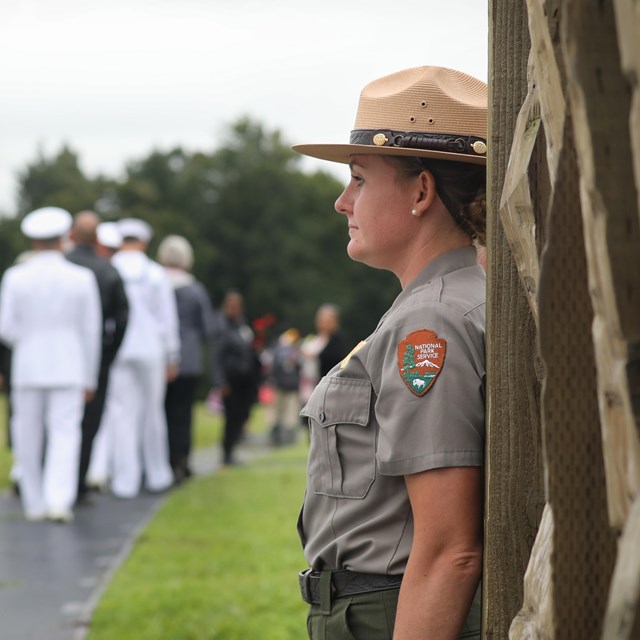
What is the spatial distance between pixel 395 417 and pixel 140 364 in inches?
382

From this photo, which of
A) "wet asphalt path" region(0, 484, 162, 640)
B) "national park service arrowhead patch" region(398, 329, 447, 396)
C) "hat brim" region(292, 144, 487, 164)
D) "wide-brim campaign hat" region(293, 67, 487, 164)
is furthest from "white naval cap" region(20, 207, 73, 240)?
"national park service arrowhead patch" region(398, 329, 447, 396)

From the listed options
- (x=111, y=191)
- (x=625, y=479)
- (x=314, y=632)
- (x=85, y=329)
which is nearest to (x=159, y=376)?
(x=85, y=329)

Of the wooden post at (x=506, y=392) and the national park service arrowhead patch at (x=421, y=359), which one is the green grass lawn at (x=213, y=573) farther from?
the wooden post at (x=506, y=392)

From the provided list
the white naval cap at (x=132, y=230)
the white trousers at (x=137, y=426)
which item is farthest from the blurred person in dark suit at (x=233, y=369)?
the white naval cap at (x=132, y=230)

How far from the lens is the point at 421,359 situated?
2100mm

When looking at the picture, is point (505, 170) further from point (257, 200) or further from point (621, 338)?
point (257, 200)

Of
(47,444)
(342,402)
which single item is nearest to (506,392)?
(342,402)

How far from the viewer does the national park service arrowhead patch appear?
82.0 inches

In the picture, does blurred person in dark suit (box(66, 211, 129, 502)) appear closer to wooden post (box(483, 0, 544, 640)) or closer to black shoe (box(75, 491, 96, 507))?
black shoe (box(75, 491, 96, 507))

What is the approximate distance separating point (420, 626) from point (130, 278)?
9.42m

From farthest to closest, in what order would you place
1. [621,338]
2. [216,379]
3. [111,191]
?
[111,191], [216,379], [621,338]

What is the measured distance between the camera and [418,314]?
7.13 feet

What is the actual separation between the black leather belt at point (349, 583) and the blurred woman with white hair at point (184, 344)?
1010cm

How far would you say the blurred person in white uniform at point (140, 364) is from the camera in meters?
11.3
